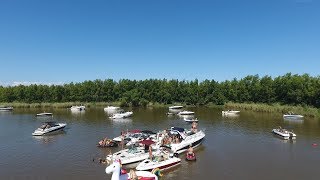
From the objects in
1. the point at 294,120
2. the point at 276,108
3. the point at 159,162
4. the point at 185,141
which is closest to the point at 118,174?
the point at 159,162

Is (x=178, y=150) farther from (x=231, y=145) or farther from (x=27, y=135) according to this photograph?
(x=27, y=135)

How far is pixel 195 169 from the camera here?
1463 inches

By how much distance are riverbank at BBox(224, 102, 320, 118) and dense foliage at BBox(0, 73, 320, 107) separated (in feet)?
21.3

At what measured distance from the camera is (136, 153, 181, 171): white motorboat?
3591cm

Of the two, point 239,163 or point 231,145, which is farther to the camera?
point 231,145

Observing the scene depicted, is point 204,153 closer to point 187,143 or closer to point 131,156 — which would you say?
point 187,143

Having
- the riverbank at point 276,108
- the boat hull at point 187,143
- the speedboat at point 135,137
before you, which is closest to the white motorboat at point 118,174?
the boat hull at point 187,143

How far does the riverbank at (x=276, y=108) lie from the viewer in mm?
84750

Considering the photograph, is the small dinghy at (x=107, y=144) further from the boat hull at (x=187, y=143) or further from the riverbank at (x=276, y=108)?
the riverbank at (x=276, y=108)

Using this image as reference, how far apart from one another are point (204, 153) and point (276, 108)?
59.8 meters

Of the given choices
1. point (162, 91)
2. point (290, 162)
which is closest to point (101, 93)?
point (162, 91)

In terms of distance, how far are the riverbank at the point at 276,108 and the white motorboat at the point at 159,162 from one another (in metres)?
58.5

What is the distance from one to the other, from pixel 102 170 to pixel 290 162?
2384cm

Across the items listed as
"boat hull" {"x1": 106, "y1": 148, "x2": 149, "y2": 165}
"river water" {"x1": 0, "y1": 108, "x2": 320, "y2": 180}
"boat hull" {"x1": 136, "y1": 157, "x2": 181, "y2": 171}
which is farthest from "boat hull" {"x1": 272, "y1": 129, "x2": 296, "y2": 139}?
"boat hull" {"x1": 106, "y1": 148, "x2": 149, "y2": 165}
